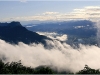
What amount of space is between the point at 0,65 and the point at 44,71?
11205mm

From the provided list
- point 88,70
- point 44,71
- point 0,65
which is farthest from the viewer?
point 0,65

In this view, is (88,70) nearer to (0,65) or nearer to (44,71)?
(44,71)

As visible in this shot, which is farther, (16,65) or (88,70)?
(16,65)

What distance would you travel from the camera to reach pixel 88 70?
45.9 m

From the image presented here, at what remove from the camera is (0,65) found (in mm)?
55844

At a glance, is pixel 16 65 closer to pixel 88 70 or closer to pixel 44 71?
pixel 44 71

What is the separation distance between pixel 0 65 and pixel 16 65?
4425mm

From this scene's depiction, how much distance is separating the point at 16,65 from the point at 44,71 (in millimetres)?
9912

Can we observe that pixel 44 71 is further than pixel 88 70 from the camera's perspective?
Yes

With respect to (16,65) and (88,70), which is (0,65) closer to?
(16,65)

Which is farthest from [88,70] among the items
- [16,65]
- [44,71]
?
[16,65]

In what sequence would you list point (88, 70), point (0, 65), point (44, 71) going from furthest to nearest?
point (0, 65), point (44, 71), point (88, 70)

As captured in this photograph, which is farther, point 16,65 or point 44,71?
point 16,65

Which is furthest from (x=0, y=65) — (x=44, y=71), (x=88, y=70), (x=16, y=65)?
(x=88, y=70)
